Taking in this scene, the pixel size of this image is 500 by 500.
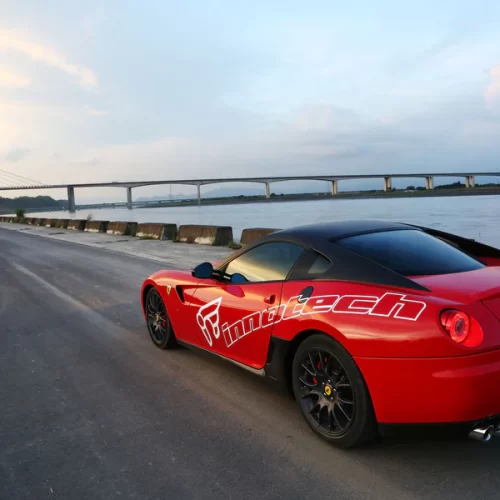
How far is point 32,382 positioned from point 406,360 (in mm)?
3370

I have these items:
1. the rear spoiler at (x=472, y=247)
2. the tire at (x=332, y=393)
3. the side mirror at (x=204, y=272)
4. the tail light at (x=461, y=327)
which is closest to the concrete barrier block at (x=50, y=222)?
the side mirror at (x=204, y=272)

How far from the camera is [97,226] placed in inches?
984

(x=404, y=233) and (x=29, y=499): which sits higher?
(x=404, y=233)

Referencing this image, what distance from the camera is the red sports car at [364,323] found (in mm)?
2467

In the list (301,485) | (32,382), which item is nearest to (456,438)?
(301,485)

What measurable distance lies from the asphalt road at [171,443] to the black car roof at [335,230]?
115 centimetres

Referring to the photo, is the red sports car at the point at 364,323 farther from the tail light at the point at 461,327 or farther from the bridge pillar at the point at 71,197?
the bridge pillar at the point at 71,197

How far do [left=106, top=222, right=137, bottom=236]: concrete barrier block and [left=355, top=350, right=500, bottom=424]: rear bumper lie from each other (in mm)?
19271

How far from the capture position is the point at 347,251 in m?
3.19

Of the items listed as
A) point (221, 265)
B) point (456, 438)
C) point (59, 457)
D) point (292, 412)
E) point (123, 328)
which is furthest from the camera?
point (123, 328)

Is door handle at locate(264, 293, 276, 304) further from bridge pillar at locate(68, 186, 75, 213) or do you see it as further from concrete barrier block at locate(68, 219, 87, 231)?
bridge pillar at locate(68, 186, 75, 213)

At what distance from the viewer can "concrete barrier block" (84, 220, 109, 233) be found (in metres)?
24.3

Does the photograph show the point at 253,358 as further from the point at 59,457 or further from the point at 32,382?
the point at 32,382

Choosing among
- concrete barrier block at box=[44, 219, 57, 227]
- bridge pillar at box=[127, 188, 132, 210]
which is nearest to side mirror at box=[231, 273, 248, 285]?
concrete barrier block at box=[44, 219, 57, 227]
